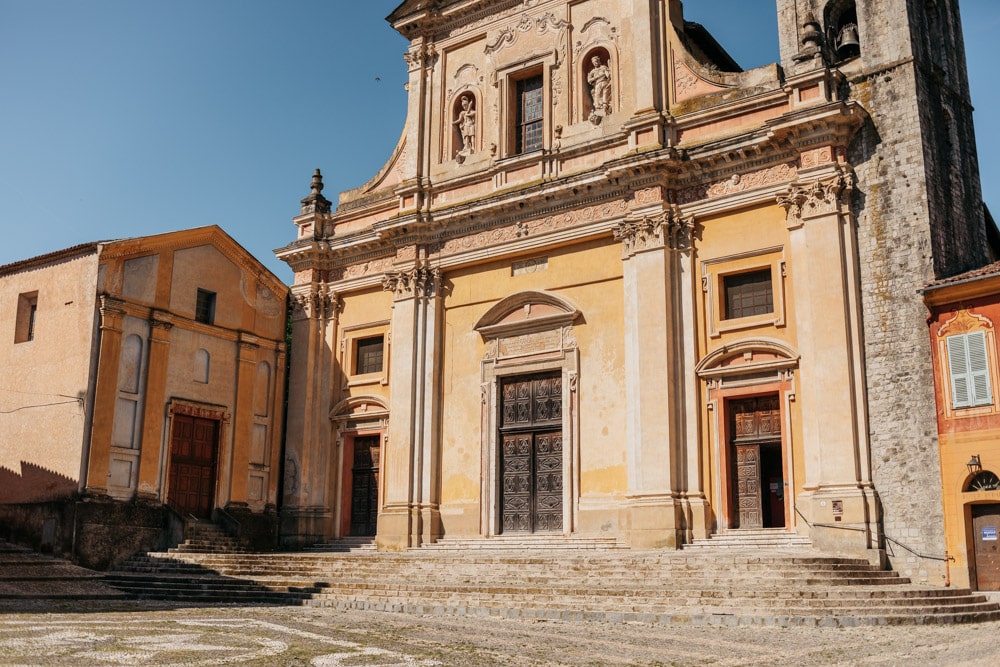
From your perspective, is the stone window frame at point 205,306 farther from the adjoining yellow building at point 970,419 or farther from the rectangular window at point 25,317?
the adjoining yellow building at point 970,419

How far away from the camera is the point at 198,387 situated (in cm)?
2369

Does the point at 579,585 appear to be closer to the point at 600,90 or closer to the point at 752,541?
the point at 752,541

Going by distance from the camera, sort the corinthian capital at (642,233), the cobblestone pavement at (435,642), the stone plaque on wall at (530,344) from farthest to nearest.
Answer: the stone plaque on wall at (530,344), the corinthian capital at (642,233), the cobblestone pavement at (435,642)

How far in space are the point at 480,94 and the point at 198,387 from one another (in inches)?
390

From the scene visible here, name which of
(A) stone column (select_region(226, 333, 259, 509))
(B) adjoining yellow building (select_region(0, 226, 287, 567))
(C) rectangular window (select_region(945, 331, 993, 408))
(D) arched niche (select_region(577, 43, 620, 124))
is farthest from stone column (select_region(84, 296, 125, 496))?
(C) rectangular window (select_region(945, 331, 993, 408))

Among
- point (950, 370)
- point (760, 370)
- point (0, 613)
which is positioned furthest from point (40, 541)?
point (950, 370)

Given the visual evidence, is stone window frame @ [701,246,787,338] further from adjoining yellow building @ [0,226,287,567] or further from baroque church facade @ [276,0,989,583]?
adjoining yellow building @ [0,226,287,567]

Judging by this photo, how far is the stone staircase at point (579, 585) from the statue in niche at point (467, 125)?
985cm

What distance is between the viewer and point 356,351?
25375 mm

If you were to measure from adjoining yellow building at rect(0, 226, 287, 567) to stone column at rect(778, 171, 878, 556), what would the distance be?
13.3 metres

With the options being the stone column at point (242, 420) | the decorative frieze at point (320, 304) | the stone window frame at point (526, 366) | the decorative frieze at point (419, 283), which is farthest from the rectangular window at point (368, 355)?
the stone window frame at point (526, 366)

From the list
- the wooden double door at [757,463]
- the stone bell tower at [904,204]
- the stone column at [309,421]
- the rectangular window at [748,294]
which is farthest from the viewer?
the stone column at [309,421]

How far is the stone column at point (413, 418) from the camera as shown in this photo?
886 inches

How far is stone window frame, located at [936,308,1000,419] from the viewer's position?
16.3 m
